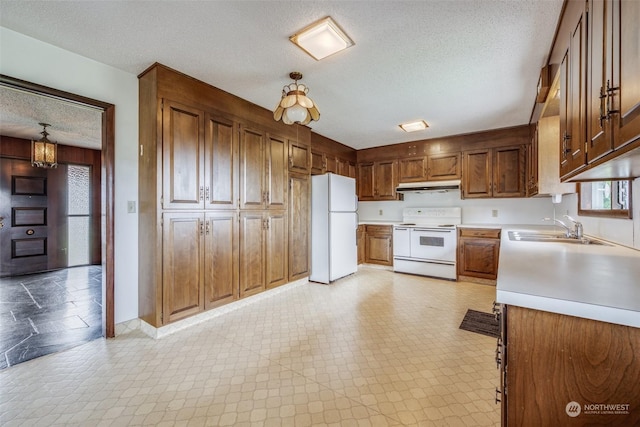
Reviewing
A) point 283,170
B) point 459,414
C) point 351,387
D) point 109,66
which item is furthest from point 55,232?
point 459,414

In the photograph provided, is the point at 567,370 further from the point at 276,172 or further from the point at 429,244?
the point at 429,244

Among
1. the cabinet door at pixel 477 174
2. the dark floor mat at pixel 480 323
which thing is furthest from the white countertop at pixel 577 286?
the cabinet door at pixel 477 174

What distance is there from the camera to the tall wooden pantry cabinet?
235 cm

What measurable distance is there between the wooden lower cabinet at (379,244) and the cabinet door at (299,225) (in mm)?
1516

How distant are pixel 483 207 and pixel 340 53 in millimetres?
3699

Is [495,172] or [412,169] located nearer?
[495,172]

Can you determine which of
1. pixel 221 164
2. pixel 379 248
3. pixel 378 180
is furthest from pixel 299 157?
pixel 379 248

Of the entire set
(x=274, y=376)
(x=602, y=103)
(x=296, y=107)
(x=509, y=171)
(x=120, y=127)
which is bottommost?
(x=274, y=376)

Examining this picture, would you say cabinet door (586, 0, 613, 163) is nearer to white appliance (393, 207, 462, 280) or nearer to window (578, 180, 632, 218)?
window (578, 180, 632, 218)

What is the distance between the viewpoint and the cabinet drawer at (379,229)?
4.87 meters

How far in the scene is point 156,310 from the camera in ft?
7.59

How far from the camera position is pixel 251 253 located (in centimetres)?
313

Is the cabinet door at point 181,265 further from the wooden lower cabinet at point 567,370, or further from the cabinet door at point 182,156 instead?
the wooden lower cabinet at point 567,370

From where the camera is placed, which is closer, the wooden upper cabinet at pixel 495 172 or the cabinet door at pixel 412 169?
the wooden upper cabinet at pixel 495 172
